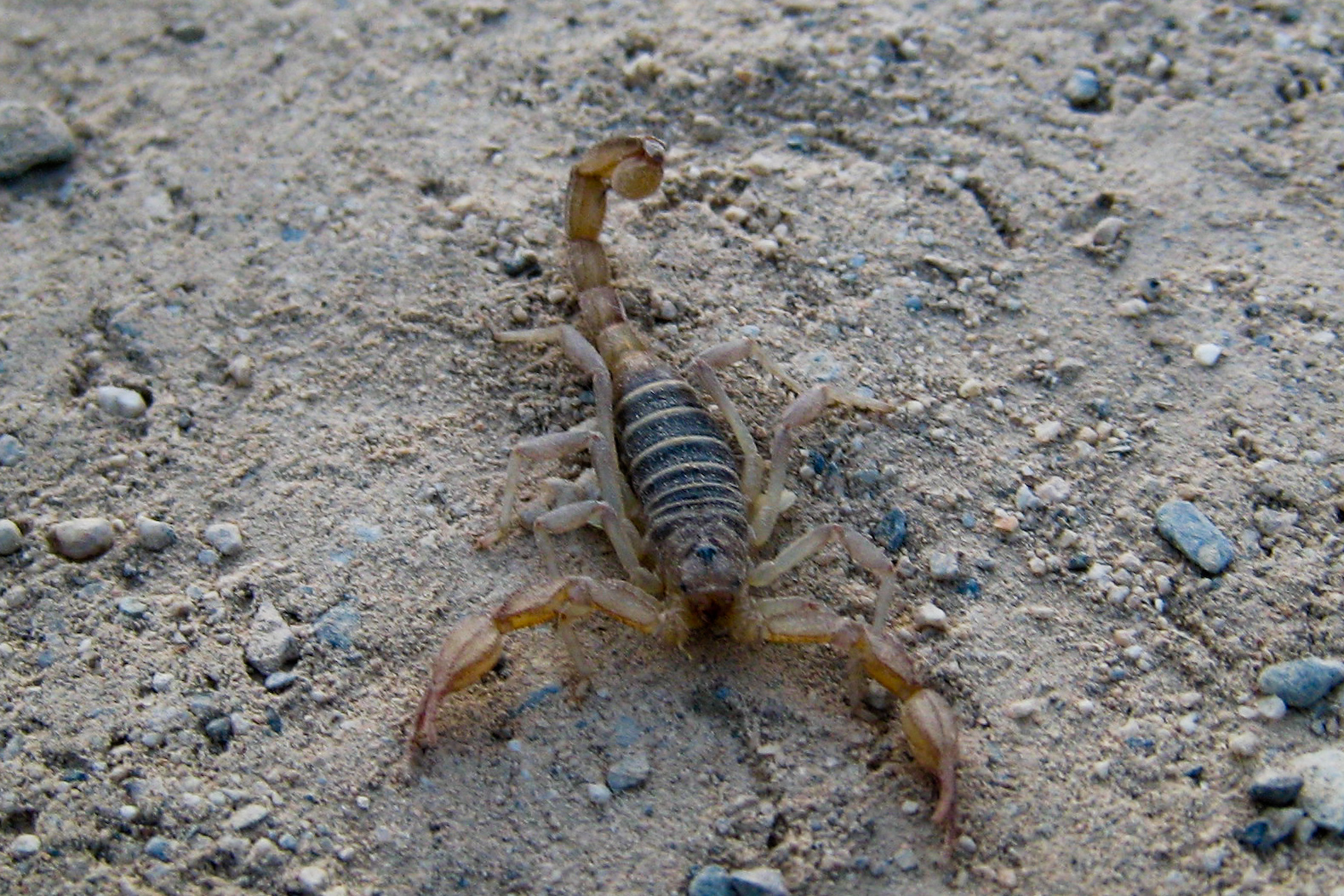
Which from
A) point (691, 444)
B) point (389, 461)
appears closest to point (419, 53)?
point (389, 461)

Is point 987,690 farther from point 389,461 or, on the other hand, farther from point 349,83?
point 349,83

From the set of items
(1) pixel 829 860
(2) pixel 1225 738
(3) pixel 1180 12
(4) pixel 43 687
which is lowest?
(4) pixel 43 687

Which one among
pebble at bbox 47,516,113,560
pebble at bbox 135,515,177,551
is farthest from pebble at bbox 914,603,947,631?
pebble at bbox 47,516,113,560

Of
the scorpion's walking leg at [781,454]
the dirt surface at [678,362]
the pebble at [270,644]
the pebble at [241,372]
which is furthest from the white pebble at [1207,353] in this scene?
the pebble at [241,372]

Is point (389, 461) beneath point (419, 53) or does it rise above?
beneath

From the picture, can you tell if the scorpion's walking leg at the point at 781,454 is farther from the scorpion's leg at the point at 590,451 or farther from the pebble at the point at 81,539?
the pebble at the point at 81,539

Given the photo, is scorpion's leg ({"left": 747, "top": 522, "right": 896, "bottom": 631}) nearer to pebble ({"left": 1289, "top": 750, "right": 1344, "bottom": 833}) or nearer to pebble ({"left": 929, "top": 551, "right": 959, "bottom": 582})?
pebble ({"left": 929, "top": 551, "right": 959, "bottom": 582})
